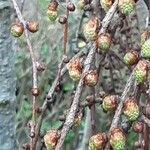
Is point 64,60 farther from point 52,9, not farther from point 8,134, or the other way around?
point 8,134

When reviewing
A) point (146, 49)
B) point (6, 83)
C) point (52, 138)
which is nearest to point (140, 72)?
point (146, 49)

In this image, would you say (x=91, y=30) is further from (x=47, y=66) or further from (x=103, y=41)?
(x=47, y=66)

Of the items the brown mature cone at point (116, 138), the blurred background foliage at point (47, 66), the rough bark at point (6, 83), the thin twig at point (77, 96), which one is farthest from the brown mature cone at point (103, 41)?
the blurred background foliage at point (47, 66)

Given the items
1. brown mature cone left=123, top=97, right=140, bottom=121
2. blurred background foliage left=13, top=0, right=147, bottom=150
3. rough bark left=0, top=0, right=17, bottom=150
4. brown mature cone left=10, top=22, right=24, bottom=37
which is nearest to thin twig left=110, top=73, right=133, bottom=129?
brown mature cone left=123, top=97, right=140, bottom=121

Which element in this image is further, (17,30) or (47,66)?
(47,66)

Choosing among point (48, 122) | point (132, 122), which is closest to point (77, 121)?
point (132, 122)
